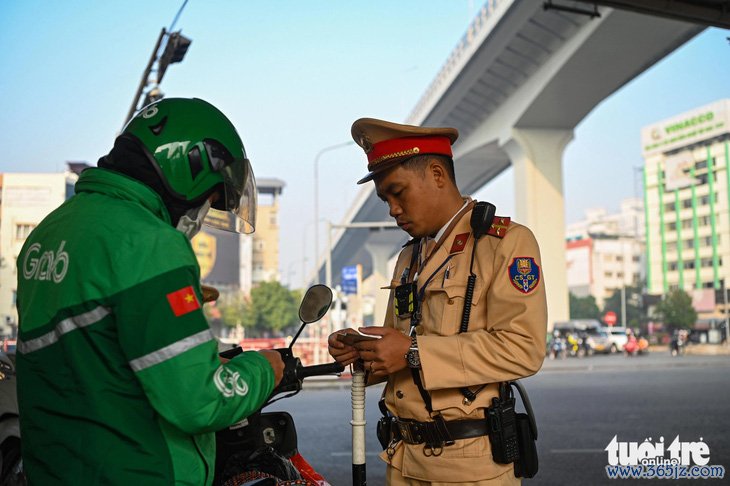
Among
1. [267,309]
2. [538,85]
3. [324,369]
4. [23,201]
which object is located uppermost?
[538,85]

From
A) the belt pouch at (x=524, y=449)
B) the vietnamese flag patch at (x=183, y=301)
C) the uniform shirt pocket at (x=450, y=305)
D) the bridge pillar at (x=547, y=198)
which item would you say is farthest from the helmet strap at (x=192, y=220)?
Result: the bridge pillar at (x=547, y=198)

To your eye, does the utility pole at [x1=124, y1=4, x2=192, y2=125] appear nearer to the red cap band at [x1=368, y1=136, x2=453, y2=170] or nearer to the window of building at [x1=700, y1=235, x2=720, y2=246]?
the red cap band at [x1=368, y1=136, x2=453, y2=170]

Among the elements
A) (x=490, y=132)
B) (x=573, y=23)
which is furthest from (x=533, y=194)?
(x=573, y=23)

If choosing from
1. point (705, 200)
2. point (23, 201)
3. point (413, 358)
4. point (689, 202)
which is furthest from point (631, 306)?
point (413, 358)

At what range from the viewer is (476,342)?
7.27ft

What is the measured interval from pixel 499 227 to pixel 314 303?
66 centimetres

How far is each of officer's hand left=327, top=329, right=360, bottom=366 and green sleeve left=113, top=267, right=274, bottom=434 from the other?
741mm

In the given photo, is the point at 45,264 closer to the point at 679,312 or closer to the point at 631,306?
the point at 679,312

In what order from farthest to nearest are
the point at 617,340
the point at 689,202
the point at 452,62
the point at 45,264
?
the point at 689,202
the point at 617,340
the point at 452,62
the point at 45,264

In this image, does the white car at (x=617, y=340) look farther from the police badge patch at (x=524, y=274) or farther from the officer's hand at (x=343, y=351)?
the officer's hand at (x=343, y=351)

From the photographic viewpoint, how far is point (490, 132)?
39062 millimetres

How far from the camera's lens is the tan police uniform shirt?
2.21m

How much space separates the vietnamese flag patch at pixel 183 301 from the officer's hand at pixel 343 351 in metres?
0.76

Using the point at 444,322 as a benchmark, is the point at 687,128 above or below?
above
